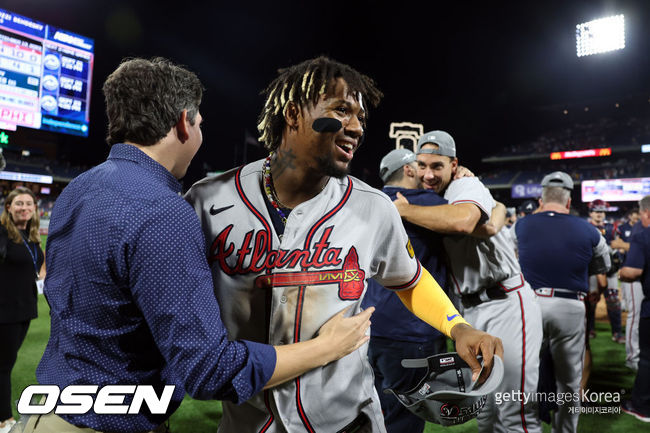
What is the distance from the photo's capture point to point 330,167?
1.59 m

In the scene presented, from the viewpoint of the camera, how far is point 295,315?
4.73 ft

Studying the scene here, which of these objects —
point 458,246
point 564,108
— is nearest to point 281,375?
point 458,246

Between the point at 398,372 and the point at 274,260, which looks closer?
the point at 274,260

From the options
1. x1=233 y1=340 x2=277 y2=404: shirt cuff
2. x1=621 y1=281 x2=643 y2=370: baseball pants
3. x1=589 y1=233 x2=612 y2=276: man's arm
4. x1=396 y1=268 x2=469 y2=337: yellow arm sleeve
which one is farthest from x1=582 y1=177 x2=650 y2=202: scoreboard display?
x1=233 y1=340 x2=277 y2=404: shirt cuff

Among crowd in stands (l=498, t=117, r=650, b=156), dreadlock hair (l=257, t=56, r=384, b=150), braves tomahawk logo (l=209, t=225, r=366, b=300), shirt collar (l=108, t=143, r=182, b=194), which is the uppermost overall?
crowd in stands (l=498, t=117, r=650, b=156)

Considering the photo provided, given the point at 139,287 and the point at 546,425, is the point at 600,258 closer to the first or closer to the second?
the point at 546,425

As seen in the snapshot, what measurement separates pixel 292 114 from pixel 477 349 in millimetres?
1109

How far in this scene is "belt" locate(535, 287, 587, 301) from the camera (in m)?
3.87

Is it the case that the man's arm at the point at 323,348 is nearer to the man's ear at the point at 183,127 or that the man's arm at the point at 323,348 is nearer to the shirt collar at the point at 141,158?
the shirt collar at the point at 141,158

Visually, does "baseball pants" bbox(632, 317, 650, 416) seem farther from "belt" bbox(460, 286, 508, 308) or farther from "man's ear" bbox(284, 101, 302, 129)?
"man's ear" bbox(284, 101, 302, 129)

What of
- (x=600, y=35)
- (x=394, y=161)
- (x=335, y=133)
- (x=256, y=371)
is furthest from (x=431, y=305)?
(x=600, y=35)

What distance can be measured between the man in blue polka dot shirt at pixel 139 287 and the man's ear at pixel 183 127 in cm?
1

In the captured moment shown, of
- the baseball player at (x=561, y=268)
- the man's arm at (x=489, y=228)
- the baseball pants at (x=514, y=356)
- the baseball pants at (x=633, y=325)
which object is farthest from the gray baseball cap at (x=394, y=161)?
the baseball pants at (x=633, y=325)

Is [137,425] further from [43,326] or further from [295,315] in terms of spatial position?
[43,326]
